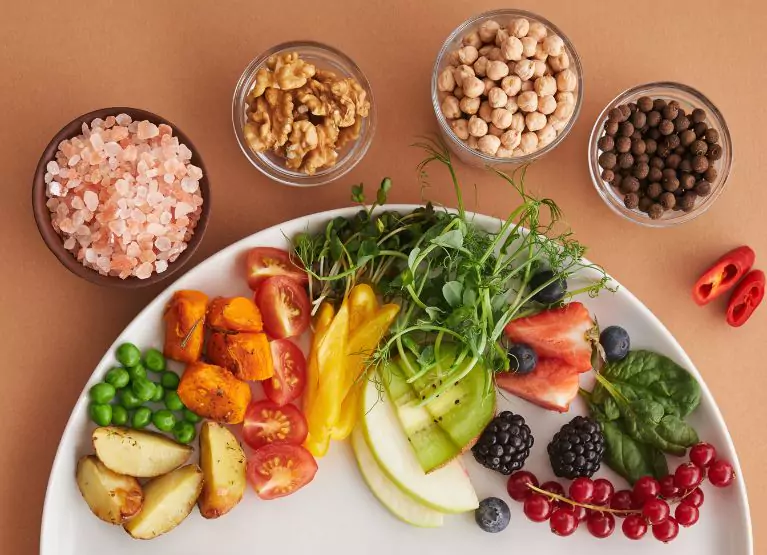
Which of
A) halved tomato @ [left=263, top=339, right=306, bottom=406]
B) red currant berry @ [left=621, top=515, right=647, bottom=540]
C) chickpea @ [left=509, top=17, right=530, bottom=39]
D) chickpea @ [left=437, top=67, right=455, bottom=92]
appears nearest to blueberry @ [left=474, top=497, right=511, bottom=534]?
red currant berry @ [left=621, top=515, right=647, bottom=540]

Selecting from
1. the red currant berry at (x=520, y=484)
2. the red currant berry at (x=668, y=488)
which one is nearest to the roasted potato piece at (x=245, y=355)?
the red currant berry at (x=520, y=484)

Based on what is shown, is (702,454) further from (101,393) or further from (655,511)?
(101,393)

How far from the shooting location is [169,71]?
1908 mm

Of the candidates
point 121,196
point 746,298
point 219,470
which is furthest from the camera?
point 746,298

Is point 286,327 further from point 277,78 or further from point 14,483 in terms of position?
point 14,483

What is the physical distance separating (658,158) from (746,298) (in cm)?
42

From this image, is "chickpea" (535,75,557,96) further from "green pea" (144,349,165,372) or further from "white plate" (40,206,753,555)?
"green pea" (144,349,165,372)

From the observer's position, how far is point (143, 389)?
5.65 ft

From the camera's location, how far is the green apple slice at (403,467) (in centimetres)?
175

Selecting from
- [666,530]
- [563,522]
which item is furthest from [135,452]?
[666,530]

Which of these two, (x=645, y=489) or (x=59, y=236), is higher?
(x=59, y=236)

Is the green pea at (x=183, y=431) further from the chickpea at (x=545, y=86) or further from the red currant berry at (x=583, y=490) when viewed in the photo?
the chickpea at (x=545, y=86)

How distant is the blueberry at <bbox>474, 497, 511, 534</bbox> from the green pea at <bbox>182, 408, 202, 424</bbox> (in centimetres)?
66

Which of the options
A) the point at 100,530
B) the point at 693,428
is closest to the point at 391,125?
the point at 693,428
